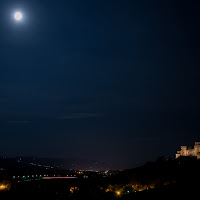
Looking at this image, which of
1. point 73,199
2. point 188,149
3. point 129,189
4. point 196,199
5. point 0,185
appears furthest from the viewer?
point 188,149

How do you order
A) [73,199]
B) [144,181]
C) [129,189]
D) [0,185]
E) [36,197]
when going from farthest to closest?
1. [0,185]
2. [144,181]
3. [129,189]
4. [36,197]
5. [73,199]

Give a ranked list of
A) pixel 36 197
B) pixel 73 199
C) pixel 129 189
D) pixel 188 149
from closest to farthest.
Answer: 1. pixel 73 199
2. pixel 36 197
3. pixel 129 189
4. pixel 188 149

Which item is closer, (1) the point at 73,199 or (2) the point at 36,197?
(1) the point at 73,199

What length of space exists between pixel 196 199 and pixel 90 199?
11.5 meters

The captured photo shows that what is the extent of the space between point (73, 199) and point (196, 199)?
12.6 metres

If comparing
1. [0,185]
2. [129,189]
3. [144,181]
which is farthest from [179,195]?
[0,185]

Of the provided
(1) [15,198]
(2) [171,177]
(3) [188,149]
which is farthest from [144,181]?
(3) [188,149]

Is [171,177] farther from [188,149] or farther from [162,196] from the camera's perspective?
[188,149]

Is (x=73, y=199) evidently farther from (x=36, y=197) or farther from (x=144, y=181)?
(x=144, y=181)

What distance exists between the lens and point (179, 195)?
62.0 ft

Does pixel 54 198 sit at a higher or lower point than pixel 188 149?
lower

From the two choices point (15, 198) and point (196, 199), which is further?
point (15, 198)

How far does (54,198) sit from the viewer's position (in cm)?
2917

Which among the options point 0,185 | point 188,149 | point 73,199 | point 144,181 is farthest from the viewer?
point 188,149
